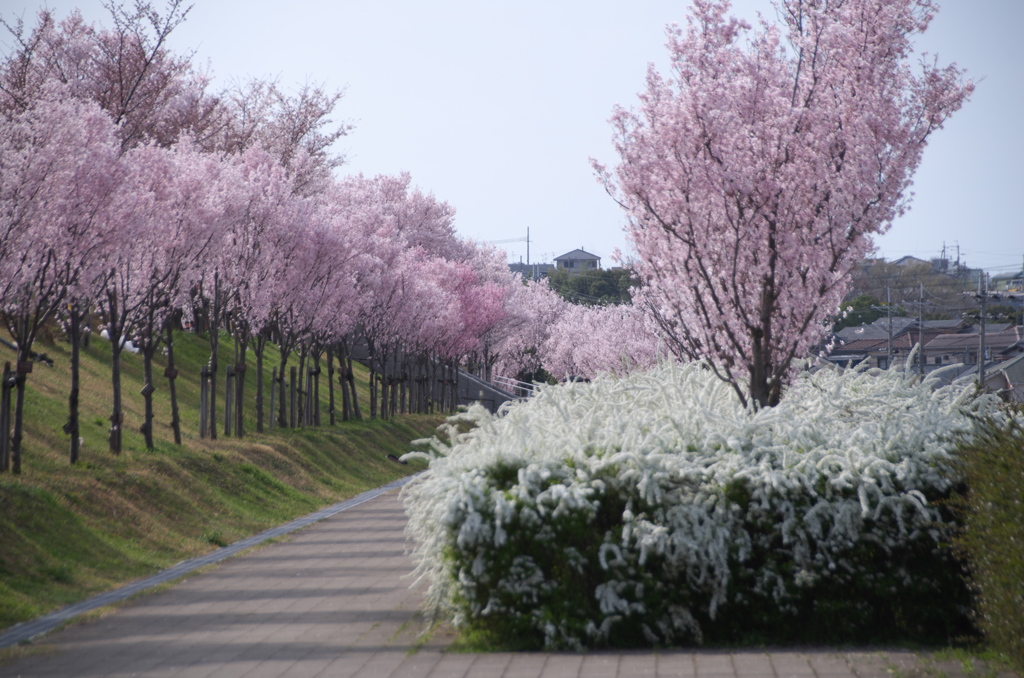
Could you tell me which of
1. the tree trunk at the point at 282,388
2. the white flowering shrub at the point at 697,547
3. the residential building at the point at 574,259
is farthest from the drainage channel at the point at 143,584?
the residential building at the point at 574,259

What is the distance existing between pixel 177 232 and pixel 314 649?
35.8ft

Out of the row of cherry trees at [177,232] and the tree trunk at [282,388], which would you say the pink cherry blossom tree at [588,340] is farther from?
the tree trunk at [282,388]

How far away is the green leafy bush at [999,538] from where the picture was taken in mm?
5102

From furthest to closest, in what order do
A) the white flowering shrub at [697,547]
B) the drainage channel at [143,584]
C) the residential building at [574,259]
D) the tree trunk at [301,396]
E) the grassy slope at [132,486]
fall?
the residential building at [574,259]
the tree trunk at [301,396]
the grassy slope at [132,486]
the drainage channel at [143,584]
the white flowering shrub at [697,547]

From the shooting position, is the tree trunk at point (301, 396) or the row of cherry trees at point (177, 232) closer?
the row of cherry trees at point (177, 232)

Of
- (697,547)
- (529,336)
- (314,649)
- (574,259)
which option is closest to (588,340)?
(529,336)

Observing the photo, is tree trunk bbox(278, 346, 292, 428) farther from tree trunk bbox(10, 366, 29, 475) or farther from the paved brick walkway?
the paved brick walkway

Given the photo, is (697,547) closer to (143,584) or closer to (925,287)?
(143,584)

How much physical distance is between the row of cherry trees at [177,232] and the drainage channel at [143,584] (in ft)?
9.07

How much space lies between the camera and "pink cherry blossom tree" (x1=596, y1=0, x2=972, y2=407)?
10070 millimetres

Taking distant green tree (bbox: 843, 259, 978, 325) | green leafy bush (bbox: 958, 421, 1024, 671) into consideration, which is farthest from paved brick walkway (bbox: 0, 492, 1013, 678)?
distant green tree (bbox: 843, 259, 978, 325)

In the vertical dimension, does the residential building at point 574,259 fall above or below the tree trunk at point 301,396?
above

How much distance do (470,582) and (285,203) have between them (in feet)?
54.2

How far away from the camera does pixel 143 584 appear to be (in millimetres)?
9781
